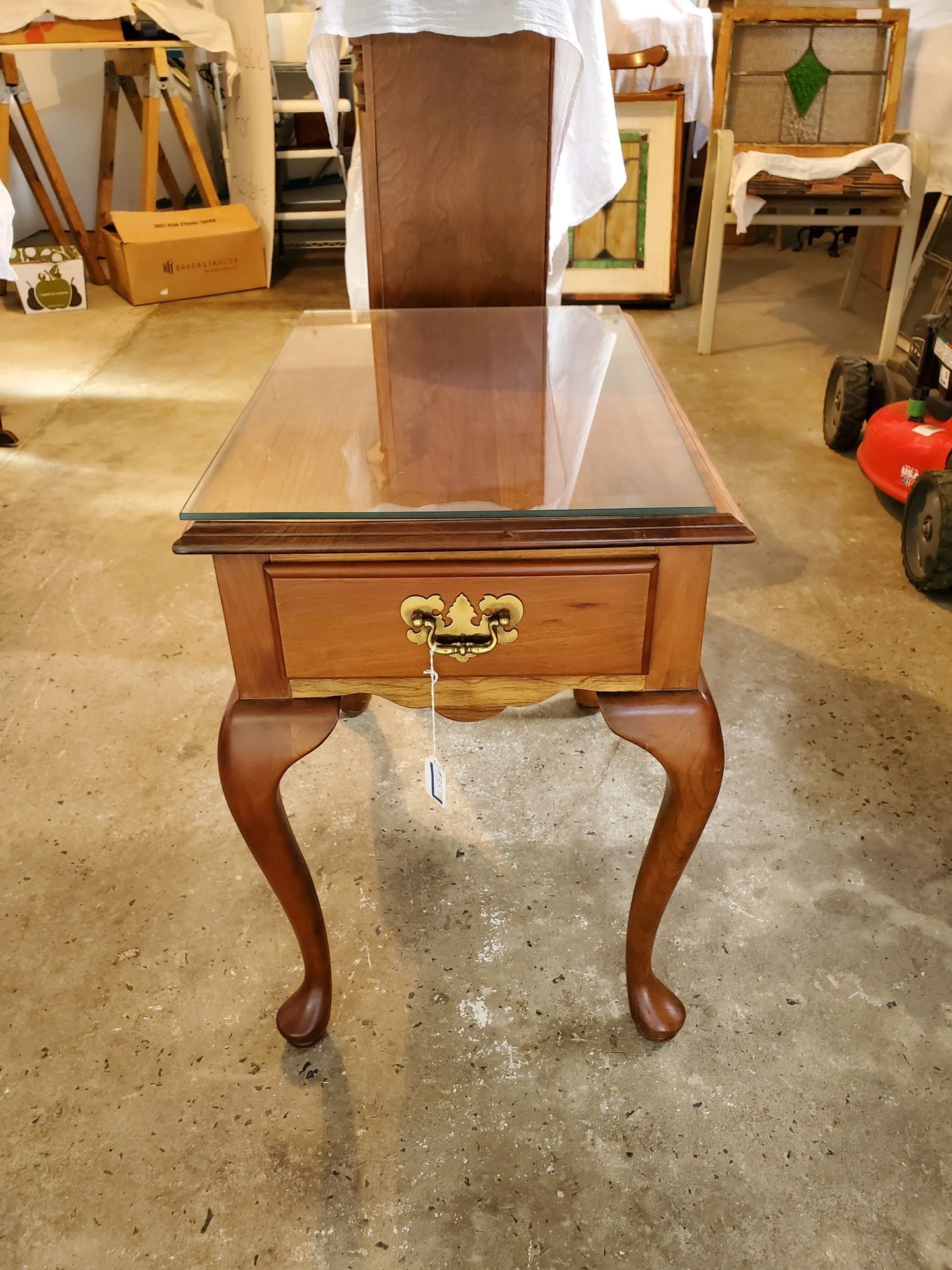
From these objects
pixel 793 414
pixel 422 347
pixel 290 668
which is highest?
pixel 422 347

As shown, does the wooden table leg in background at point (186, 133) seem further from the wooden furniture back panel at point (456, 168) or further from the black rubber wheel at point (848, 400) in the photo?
the wooden furniture back panel at point (456, 168)

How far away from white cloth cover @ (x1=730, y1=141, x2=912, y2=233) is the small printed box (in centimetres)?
238

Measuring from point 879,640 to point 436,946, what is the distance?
3.45ft


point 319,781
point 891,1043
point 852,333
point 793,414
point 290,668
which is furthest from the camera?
point 852,333

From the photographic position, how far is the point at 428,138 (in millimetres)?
1284

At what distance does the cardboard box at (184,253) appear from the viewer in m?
3.66

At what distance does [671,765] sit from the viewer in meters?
0.88

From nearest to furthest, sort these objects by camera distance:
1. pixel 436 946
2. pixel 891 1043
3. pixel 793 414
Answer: pixel 891 1043
pixel 436 946
pixel 793 414

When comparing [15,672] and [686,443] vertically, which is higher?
[686,443]

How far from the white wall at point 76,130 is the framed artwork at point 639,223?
8.55 feet

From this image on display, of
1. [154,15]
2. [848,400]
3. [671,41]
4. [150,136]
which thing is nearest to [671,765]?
[848,400]

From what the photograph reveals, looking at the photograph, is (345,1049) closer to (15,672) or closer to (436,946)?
(436,946)

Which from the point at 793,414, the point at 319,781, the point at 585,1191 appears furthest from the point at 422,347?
the point at 793,414

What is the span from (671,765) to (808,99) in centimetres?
287
